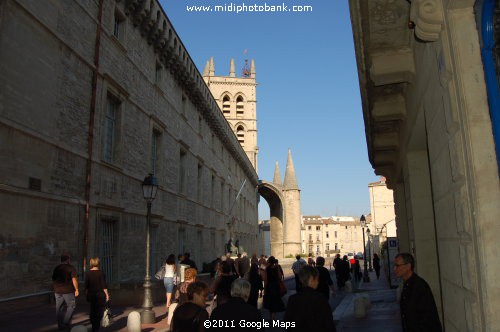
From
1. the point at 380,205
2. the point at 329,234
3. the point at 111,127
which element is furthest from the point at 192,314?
the point at 329,234

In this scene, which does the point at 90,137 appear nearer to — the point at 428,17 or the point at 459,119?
the point at 428,17

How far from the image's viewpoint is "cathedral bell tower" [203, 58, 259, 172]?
68.2m

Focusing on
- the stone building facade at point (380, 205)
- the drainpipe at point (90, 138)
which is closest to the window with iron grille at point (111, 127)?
the drainpipe at point (90, 138)

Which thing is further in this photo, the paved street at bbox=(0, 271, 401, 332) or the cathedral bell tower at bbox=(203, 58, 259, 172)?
the cathedral bell tower at bbox=(203, 58, 259, 172)

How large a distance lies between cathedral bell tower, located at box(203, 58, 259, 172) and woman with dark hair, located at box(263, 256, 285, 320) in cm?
5746

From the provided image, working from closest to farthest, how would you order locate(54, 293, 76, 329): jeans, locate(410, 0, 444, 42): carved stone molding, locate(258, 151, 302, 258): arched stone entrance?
1. locate(410, 0, 444, 42): carved stone molding
2. locate(54, 293, 76, 329): jeans
3. locate(258, 151, 302, 258): arched stone entrance

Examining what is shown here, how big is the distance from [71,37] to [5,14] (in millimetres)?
2686

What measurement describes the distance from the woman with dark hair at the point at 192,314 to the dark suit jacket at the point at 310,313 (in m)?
0.81

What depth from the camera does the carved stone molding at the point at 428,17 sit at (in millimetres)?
3295

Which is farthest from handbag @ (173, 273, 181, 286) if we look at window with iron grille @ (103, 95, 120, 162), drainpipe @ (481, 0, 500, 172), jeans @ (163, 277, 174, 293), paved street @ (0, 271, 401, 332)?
drainpipe @ (481, 0, 500, 172)

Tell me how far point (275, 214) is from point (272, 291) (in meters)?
57.7

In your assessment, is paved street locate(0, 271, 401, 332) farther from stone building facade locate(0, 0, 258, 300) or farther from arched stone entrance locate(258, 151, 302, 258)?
arched stone entrance locate(258, 151, 302, 258)

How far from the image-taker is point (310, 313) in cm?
389

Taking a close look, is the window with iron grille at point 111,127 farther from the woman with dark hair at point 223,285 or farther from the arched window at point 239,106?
the arched window at point 239,106
